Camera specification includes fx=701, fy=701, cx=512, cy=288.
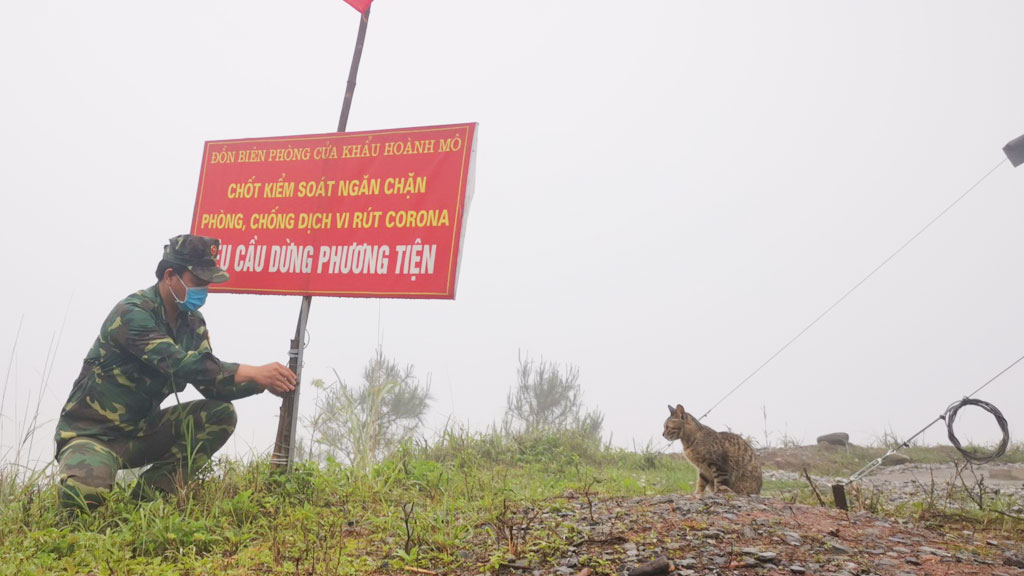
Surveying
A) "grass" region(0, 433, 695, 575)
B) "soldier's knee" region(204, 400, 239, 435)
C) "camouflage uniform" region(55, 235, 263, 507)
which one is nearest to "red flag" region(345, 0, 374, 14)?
"camouflage uniform" region(55, 235, 263, 507)

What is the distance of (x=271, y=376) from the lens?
5801mm

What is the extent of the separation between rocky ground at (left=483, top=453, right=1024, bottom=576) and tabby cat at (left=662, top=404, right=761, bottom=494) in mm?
691

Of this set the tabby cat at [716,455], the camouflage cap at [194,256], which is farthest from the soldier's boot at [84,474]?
the tabby cat at [716,455]

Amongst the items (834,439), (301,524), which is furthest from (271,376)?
(834,439)

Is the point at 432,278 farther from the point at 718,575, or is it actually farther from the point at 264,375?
the point at 718,575

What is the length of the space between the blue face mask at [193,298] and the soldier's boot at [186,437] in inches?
32.3

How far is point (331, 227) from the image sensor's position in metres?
6.42

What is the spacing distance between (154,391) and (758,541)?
4819 mm

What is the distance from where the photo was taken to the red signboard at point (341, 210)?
19.9 ft

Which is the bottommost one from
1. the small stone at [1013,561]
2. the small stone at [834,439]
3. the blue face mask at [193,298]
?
the small stone at [1013,561]

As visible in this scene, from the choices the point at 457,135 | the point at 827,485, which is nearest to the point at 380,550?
the point at 457,135

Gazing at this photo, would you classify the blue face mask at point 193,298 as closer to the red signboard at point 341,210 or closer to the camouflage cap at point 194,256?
the camouflage cap at point 194,256

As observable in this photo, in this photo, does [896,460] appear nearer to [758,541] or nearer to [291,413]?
[758,541]

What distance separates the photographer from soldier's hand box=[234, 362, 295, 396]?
5719mm
